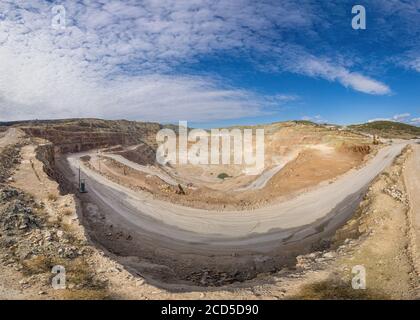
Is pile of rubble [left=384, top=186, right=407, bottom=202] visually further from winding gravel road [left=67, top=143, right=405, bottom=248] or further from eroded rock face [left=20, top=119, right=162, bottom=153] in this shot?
eroded rock face [left=20, top=119, right=162, bottom=153]

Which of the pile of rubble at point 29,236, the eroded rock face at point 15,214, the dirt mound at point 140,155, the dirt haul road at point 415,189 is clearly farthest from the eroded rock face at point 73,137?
the dirt haul road at point 415,189

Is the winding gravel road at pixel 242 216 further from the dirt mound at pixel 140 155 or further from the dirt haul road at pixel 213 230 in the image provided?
the dirt mound at pixel 140 155

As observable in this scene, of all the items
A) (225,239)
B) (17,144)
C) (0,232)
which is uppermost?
(17,144)

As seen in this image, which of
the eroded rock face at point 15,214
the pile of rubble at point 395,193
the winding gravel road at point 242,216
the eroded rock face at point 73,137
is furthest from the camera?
the eroded rock face at point 73,137

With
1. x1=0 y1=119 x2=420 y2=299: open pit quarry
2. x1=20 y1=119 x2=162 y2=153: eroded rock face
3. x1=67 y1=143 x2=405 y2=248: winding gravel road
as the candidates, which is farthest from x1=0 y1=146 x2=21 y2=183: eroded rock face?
x1=20 y1=119 x2=162 y2=153: eroded rock face
